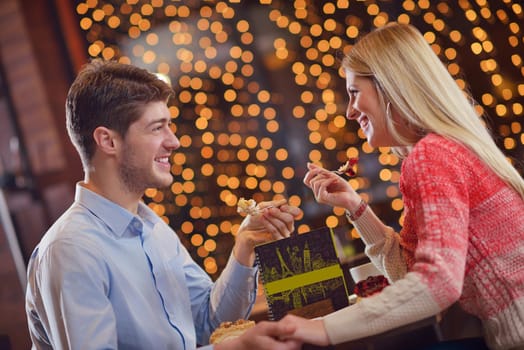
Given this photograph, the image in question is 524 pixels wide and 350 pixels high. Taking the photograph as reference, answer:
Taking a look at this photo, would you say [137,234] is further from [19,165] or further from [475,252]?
[19,165]

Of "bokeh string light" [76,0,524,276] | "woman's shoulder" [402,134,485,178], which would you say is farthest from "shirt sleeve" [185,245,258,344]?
"bokeh string light" [76,0,524,276]

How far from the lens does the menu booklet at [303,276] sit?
131 cm

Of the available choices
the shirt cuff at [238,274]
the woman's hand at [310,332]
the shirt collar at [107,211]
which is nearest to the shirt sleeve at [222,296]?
the shirt cuff at [238,274]

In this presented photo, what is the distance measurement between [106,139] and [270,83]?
120 inches

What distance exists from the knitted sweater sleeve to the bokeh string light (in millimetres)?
3080

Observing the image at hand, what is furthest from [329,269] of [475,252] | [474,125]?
[474,125]

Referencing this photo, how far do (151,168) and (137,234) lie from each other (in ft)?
0.61

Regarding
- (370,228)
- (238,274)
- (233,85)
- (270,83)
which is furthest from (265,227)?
(270,83)

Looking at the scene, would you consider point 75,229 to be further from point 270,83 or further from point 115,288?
point 270,83

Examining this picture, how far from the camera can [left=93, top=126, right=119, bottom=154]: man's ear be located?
1.63 m

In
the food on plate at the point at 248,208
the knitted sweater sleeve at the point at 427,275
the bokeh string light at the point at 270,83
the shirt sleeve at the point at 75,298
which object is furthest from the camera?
the bokeh string light at the point at 270,83

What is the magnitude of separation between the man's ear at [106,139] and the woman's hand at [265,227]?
0.42 meters

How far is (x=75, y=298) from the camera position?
135 cm

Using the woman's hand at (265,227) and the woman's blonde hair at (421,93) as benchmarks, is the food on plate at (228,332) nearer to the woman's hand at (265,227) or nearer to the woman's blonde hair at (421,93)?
the woman's hand at (265,227)
